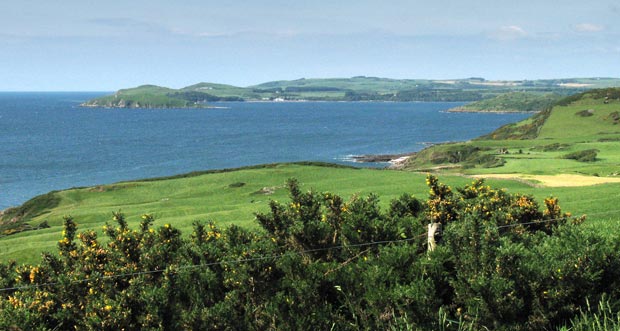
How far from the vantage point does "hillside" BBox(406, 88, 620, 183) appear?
6512 cm

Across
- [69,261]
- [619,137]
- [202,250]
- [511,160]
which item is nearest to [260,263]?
[202,250]

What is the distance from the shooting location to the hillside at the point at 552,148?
214ft

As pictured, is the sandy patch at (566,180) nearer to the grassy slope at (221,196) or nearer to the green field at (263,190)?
the green field at (263,190)

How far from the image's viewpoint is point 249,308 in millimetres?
12023

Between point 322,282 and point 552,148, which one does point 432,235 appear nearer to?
point 322,282

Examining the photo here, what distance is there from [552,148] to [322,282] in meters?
92.1

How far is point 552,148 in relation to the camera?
94312 millimetres

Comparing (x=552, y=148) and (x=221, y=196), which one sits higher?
(x=221, y=196)

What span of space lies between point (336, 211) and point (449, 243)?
4293 mm

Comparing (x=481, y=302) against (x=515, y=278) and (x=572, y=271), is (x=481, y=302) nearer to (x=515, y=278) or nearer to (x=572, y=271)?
(x=515, y=278)

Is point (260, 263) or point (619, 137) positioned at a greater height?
point (260, 263)

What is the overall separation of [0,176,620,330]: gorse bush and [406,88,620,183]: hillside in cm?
3985

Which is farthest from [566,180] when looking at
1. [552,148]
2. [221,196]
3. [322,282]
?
[552,148]

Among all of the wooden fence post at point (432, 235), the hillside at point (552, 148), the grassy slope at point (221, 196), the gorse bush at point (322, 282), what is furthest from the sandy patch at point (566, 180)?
the wooden fence post at point (432, 235)
